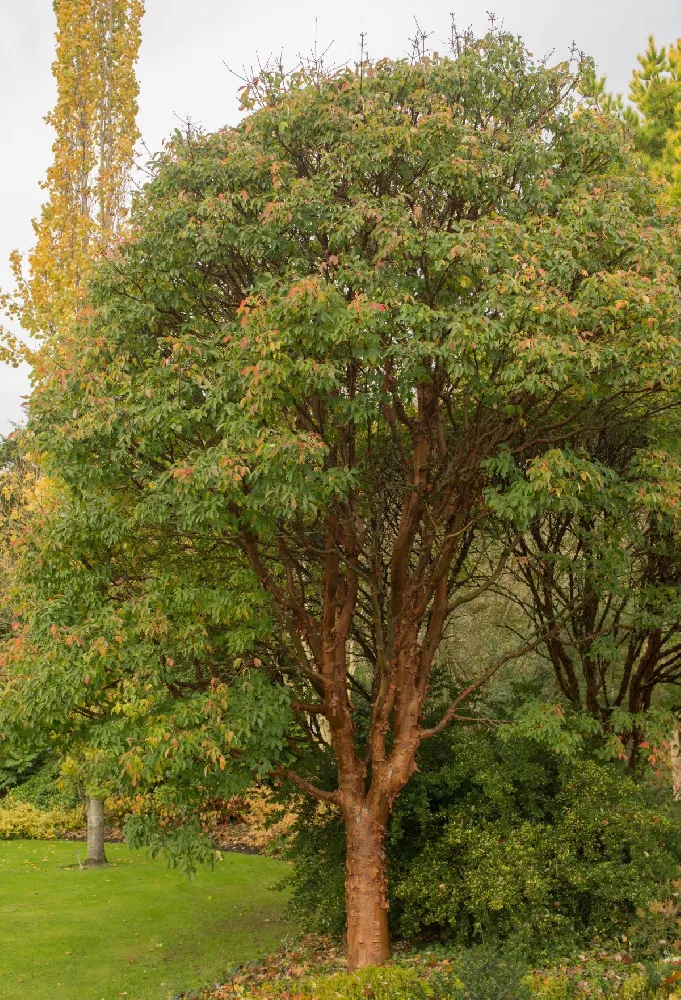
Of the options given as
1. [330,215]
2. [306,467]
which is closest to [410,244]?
[330,215]

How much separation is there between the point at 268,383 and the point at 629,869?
23.0 feet

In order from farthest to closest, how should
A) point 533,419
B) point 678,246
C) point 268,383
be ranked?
point 533,419 < point 678,246 < point 268,383

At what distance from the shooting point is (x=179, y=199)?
9461 millimetres

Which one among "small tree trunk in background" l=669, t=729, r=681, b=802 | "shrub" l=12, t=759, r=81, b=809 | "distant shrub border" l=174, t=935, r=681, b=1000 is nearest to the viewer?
"distant shrub border" l=174, t=935, r=681, b=1000

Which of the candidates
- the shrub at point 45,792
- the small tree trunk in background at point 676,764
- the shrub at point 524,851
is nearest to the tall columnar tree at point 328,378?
the shrub at point 524,851

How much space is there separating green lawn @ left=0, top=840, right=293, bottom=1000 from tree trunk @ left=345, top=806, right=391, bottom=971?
231 cm

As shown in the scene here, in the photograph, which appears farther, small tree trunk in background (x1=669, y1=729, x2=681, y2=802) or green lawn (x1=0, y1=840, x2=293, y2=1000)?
small tree trunk in background (x1=669, y1=729, x2=681, y2=802)

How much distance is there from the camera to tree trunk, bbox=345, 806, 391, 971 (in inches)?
402

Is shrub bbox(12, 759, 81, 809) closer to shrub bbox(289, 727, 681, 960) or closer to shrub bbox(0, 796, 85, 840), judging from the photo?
shrub bbox(0, 796, 85, 840)

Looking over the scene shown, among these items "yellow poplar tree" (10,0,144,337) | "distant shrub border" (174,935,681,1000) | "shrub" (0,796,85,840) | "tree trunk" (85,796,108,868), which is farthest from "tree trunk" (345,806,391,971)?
"shrub" (0,796,85,840)

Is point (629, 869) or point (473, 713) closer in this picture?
point (629, 869)

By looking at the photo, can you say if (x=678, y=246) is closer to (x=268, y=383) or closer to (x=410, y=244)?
(x=410, y=244)

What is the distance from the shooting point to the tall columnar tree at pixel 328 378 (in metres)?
8.49

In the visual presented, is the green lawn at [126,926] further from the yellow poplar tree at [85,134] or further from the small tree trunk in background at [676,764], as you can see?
the yellow poplar tree at [85,134]
